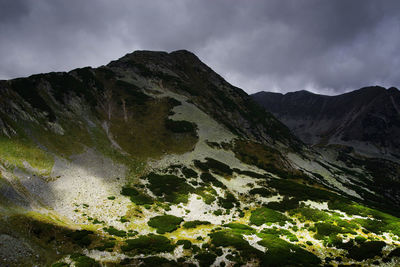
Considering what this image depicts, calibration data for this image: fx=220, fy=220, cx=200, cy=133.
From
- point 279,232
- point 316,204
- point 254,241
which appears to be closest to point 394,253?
point 279,232

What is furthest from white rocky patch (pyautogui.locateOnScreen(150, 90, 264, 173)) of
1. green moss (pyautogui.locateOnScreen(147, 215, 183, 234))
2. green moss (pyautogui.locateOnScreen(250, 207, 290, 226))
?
green moss (pyautogui.locateOnScreen(250, 207, 290, 226))

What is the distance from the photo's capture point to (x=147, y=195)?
131 feet

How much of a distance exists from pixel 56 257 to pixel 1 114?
34.6m

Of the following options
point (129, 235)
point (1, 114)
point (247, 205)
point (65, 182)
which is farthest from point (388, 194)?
point (1, 114)

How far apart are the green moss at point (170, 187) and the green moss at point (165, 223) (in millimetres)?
6673

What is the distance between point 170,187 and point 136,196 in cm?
758

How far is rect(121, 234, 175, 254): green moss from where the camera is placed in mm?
22531

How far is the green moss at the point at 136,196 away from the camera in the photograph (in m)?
36.6

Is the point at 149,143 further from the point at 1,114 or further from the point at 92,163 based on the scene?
the point at 1,114

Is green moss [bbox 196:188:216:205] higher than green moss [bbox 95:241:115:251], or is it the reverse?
green moss [bbox 196:188:216:205]

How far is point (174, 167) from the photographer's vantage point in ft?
176

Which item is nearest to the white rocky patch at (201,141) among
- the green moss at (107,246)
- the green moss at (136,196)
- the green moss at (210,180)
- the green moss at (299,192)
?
the green moss at (210,180)

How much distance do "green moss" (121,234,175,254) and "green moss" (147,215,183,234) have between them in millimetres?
3106

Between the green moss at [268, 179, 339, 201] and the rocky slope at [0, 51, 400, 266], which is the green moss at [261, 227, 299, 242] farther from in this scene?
the green moss at [268, 179, 339, 201]
